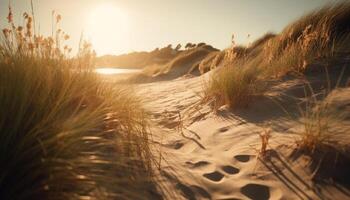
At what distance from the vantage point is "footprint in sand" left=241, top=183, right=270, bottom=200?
6.62ft

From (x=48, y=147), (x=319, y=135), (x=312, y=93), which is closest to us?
(x=48, y=147)

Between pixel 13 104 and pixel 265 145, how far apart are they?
1.76 metres

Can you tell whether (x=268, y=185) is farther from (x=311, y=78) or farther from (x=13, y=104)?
(x=311, y=78)

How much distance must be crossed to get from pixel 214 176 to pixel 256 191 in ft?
1.17

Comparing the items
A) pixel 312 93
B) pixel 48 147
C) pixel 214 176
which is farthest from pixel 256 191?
pixel 48 147

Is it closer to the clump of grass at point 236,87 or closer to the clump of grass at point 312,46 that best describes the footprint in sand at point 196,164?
the clump of grass at point 236,87

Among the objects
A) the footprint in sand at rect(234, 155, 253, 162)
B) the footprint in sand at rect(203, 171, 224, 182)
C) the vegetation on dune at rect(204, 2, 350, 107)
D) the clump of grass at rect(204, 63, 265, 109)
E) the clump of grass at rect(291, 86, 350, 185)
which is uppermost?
the vegetation on dune at rect(204, 2, 350, 107)

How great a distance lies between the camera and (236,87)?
3.86 m

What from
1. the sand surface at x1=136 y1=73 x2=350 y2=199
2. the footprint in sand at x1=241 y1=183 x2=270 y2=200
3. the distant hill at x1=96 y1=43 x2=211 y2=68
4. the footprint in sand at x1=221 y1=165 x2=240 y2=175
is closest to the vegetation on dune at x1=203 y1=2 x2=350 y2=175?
the sand surface at x1=136 y1=73 x2=350 y2=199

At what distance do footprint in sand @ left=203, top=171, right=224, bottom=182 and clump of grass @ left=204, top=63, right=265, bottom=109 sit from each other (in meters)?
1.56

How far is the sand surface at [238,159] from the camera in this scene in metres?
2.04

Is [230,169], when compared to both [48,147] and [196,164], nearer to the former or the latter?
[196,164]

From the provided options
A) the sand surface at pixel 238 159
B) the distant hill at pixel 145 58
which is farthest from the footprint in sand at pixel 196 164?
the distant hill at pixel 145 58

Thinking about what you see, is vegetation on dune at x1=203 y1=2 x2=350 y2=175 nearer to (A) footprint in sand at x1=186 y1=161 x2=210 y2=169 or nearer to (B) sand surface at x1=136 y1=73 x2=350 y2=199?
(B) sand surface at x1=136 y1=73 x2=350 y2=199
